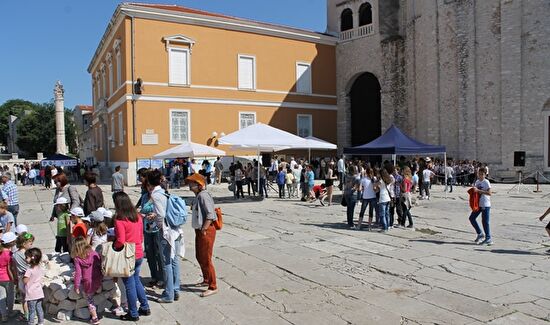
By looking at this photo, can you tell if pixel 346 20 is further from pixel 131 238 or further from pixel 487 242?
pixel 131 238

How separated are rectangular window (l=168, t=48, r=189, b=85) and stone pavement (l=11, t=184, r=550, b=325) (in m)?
14.6

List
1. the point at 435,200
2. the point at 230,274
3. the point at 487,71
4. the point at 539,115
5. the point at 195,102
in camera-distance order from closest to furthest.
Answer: the point at 230,274, the point at 435,200, the point at 539,115, the point at 487,71, the point at 195,102

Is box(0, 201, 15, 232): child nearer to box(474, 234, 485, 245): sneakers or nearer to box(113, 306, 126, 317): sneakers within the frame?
box(113, 306, 126, 317): sneakers

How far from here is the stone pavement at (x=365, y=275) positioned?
523cm

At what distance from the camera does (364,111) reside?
31.3 m

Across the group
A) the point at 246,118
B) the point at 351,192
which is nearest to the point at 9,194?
the point at 351,192

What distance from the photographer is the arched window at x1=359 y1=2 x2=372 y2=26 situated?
29442mm

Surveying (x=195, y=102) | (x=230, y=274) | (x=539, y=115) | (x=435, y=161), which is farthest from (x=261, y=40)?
(x=230, y=274)

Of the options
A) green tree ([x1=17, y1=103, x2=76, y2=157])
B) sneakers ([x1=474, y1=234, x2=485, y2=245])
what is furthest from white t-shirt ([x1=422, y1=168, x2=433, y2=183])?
green tree ([x1=17, y1=103, x2=76, y2=157])

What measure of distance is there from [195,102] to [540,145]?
17.9 metres

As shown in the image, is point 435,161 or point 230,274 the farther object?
point 435,161

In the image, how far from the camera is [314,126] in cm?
3038

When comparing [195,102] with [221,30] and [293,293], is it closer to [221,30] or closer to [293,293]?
[221,30]

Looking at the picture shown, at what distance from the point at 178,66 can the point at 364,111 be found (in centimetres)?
1316
